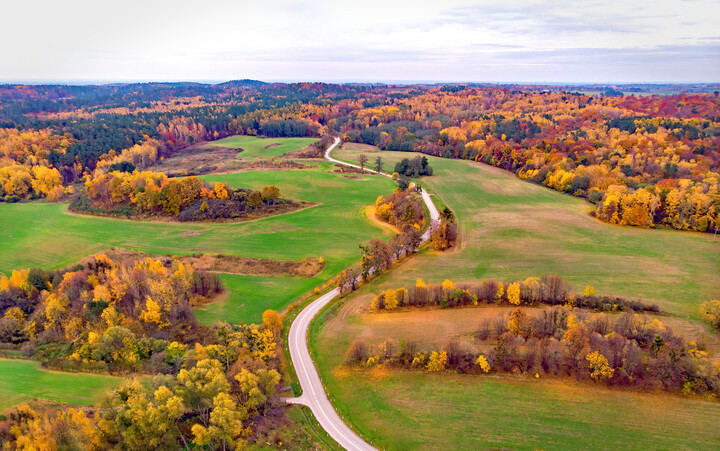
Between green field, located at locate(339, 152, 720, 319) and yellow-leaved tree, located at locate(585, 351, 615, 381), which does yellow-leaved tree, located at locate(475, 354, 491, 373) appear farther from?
green field, located at locate(339, 152, 720, 319)

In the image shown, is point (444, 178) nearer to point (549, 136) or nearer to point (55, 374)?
point (549, 136)

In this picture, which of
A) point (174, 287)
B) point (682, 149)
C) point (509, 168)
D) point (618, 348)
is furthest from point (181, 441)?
point (682, 149)

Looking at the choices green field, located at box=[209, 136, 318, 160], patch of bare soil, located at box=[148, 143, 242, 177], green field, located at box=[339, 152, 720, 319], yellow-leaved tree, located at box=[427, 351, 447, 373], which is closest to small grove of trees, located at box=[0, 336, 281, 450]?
yellow-leaved tree, located at box=[427, 351, 447, 373]

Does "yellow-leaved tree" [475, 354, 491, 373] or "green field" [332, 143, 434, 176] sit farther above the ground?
"green field" [332, 143, 434, 176]

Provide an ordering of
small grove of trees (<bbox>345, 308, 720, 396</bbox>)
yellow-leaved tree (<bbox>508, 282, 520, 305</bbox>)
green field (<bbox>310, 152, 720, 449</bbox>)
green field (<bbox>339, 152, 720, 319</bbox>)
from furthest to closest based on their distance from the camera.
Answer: green field (<bbox>339, 152, 720, 319</bbox>) → yellow-leaved tree (<bbox>508, 282, 520, 305</bbox>) → small grove of trees (<bbox>345, 308, 720, 396</bbox>) → green field (<bbox>310, 152, 720, 449</bbox>)

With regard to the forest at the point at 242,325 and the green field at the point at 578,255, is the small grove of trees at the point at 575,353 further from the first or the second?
the green field at the point at 578,255

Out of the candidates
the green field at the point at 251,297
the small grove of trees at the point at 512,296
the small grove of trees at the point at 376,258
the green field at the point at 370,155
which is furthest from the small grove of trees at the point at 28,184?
the small grove of trees at the point at 512,296

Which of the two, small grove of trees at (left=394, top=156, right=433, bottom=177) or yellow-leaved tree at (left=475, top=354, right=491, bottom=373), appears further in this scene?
small grove of trees at (left=394, top=156, right=433, bottom=177)

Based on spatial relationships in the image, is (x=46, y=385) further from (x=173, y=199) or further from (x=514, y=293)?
(x=173, y=199)
